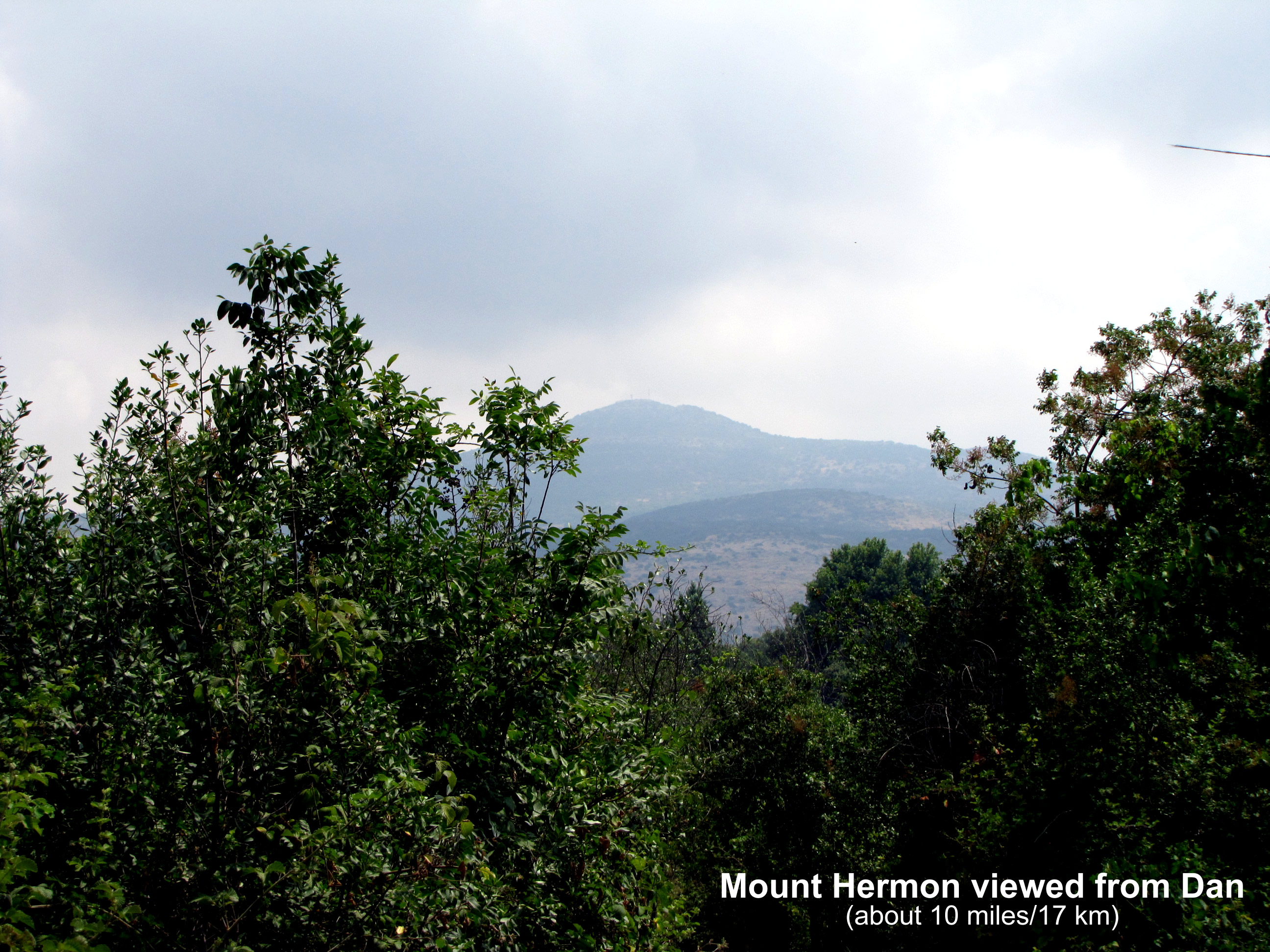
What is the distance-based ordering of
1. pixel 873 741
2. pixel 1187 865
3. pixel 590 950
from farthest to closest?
1. pixel 873 741
2. pixel 1187 865
3. pixel 590 950

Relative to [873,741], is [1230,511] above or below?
above

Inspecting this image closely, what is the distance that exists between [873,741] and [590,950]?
9.91 metres

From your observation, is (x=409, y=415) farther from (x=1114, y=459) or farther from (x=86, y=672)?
(x=1114, y=459)

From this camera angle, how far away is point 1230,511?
8820mm

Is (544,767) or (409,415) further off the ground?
(409,415)

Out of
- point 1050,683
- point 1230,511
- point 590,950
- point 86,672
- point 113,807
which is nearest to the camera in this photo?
point 113,807

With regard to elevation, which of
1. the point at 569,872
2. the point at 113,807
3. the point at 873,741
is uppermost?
the point at 113,807

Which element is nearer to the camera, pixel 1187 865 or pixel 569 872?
pixel 569 872

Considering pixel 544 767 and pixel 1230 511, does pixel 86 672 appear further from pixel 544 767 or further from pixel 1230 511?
pixel 1230 511

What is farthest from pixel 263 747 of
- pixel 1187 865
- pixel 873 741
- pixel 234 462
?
pixel 873 741

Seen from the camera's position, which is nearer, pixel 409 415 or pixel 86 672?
pixel 86 672

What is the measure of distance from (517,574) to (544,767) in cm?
145

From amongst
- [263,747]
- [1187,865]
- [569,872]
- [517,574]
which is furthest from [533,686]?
[1187,865]

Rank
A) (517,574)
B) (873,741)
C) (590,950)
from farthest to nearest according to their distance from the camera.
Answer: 1. (873,741)
2. (517,574)
3. (590,950)
